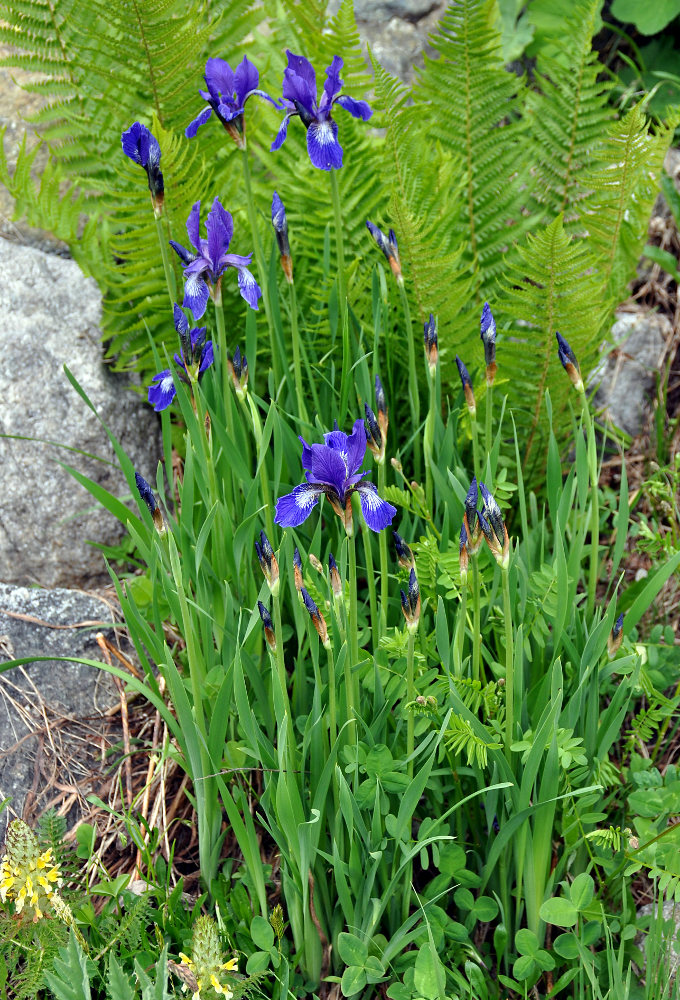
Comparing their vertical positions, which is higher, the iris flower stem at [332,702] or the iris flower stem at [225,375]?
the iris flower stem at [225,375]

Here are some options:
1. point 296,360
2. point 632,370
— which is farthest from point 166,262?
point 632,370

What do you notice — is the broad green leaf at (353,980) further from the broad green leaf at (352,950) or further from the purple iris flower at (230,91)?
the purple iris flower at (230,91)

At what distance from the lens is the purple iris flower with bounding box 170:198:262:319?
1.60 m

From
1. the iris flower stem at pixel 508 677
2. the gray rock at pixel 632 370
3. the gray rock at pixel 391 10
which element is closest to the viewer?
the iris flower stem at pixel 508 677

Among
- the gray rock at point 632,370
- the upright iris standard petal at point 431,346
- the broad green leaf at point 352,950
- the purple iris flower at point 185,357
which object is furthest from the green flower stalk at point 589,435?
the gray rock at point 632,370

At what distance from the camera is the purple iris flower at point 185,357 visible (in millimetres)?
1545

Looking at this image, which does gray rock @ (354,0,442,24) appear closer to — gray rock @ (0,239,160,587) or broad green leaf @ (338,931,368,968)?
gray rock @ (0,239,160,587)

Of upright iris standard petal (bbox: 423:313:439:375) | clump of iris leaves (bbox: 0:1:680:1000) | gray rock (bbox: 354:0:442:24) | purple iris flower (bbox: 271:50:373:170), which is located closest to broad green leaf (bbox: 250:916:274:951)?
clump of iris leaves (bbox: 0:1:680:1000)

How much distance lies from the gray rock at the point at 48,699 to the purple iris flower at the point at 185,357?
0.56m

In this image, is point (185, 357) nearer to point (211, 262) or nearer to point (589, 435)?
point (211, 262)

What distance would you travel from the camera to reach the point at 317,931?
1.56m

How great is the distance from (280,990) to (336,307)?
4.98 feet

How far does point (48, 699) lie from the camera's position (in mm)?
1980

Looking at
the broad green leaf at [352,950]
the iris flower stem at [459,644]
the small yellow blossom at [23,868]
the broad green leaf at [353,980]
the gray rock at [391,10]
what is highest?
the gray rock at [391,10]
